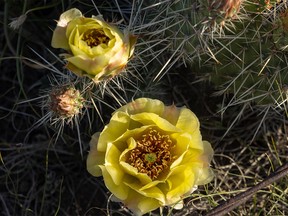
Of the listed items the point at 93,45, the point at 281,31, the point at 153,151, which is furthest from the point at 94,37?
the point at 281,31

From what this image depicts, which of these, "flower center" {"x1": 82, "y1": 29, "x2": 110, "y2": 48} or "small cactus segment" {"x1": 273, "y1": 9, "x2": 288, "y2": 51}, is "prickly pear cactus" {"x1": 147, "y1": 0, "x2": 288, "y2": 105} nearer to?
"small cactus segment" {"x1": 273, "y1": 9, "x2": 288, "y2": 51}

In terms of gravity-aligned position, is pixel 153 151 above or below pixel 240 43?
below

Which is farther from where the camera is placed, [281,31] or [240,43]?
[240,43]

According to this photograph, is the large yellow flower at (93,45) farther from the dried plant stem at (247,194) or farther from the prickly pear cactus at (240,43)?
the dried plant stem at (247,194)

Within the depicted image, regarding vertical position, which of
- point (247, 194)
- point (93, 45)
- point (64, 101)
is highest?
point (93, 45)

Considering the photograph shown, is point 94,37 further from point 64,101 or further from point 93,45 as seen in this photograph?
point 64,101

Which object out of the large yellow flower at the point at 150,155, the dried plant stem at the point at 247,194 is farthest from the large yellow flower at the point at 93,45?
the dried plant stem at the point at 247,194
